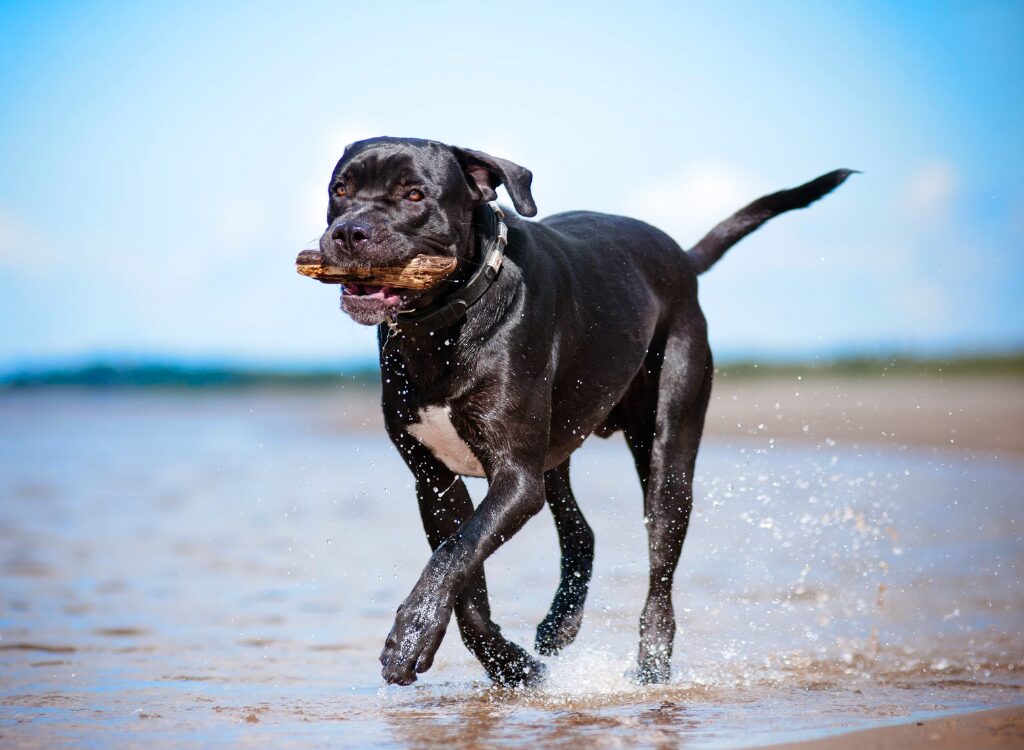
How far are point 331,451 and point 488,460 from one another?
15.7 metres

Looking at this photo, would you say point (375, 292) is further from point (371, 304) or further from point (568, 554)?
point (568, 554)

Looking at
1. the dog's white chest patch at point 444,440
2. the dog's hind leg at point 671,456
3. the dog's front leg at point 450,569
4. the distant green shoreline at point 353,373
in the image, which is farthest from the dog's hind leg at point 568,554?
the distant green shoreline at point 353,373

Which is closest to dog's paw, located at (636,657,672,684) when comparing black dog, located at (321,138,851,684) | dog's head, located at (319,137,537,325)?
black dog, located at (321,138,851,684)

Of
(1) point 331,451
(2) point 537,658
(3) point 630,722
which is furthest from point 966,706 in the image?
(1) point 331,451

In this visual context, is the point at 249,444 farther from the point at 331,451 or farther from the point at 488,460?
the point at 488,460

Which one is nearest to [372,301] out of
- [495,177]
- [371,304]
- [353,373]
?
[371,304]

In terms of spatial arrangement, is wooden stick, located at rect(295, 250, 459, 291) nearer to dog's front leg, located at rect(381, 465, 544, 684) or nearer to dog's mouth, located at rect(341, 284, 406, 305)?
dog's mouth, located at rect(341, 284, 406, 305)

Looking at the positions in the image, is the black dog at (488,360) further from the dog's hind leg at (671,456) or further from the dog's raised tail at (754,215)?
A: the dog's raised tail at (754,215)

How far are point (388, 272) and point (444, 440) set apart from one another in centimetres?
71

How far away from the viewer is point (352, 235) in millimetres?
4355

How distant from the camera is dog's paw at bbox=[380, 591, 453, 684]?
4.13 m

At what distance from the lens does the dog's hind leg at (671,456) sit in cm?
570

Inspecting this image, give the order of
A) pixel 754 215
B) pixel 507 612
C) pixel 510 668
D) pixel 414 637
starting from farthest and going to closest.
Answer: pixel 507 612 → pixel 754 215 → pixel 510 668 → pixel 414 637

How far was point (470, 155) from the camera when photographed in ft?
15.5
